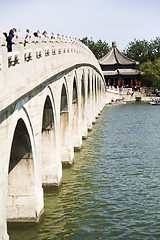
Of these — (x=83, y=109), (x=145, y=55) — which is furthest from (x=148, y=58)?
(x=83, y=109)

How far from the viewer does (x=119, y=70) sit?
93.2m

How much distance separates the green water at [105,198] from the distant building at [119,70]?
64.9 meters

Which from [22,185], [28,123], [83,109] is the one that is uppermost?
[28,123]

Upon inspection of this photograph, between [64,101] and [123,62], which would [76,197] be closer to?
[64,101]

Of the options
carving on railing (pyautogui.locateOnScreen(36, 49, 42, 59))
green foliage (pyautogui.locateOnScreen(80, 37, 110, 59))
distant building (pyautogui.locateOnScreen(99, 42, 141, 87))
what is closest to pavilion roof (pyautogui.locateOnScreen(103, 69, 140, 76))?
distant building (pyautogui.locateOnScreen(99, 42, 141, 87))

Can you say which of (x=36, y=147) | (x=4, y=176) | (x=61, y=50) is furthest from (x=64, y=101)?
(x=4, y=176)

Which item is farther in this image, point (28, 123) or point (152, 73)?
point (152, 73)

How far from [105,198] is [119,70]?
258 ft

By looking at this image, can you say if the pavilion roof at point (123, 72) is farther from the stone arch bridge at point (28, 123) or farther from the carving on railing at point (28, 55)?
the carving on railing at point (28, 55)

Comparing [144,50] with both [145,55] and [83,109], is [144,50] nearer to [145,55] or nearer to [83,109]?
[145,55]

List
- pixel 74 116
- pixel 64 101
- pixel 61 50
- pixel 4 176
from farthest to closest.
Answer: pixel 74 116 < pixel 64 101 < pixel 61 50 < pixel 4 176

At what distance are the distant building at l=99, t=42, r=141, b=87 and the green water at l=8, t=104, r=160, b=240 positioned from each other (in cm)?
6490

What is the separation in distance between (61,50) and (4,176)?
36.1 ft

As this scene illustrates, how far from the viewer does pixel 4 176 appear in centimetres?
996
